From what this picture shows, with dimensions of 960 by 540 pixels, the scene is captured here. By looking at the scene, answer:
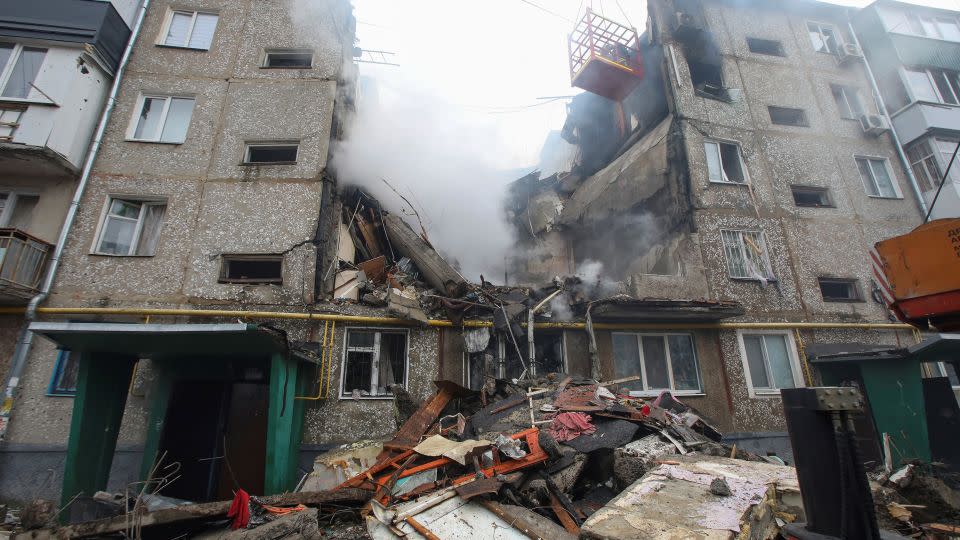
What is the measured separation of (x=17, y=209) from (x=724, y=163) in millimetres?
17456

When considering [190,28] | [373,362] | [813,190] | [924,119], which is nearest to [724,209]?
[813,190]

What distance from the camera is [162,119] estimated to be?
10.1 meters

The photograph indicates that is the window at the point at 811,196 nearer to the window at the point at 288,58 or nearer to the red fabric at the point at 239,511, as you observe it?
the window at the point at 288,58

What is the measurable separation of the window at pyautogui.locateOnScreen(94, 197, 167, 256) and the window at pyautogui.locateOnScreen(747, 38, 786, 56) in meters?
17.7

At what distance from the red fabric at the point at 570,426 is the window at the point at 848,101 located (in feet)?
46.2

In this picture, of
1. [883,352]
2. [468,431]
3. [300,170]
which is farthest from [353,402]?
[883,352]

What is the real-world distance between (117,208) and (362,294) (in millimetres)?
5869

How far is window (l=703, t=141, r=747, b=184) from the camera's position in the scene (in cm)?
1129

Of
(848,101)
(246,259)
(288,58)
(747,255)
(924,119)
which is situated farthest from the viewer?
(848,101)

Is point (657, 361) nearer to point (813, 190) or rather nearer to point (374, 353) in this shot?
point (374, 353)

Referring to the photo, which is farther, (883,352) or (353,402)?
(353,402)

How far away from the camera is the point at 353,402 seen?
8.07m

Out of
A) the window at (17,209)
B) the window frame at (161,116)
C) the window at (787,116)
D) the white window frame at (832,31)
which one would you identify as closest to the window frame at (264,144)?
the window frame at (161,116)

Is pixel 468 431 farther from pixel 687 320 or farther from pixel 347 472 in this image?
pixel 687 320
